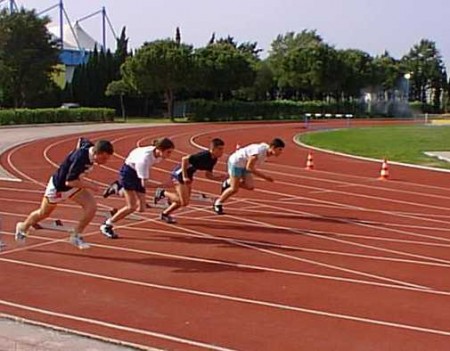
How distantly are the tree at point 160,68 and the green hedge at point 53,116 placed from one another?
3977mm

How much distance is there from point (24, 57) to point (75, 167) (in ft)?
179

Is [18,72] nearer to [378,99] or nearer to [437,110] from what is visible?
[378,99]

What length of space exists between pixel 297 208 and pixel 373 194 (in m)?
2.73

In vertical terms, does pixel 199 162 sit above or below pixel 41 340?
above

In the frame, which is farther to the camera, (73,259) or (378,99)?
(378,99)

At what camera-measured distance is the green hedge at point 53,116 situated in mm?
46250

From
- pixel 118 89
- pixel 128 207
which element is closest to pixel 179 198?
pixel 128 207

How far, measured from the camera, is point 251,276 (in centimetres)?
795

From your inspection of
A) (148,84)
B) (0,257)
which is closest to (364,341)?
(0,257)

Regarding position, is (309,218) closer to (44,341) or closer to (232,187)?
(232,187)

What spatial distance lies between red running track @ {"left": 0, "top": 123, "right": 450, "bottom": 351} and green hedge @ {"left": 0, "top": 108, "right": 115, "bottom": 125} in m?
32.9

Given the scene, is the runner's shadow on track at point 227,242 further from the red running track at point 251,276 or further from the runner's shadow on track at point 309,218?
the runner's shadow on track at point 309,218

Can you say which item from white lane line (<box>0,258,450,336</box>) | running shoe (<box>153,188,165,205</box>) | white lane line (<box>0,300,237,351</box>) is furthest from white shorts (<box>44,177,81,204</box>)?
running shoe (<box>153,188,165,205</box>)

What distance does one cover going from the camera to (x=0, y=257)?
868cm
